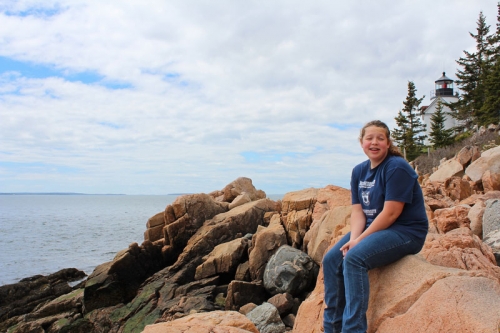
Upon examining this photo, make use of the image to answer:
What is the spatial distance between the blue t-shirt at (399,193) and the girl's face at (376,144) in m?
0.08

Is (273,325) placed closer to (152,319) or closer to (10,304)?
(152,319)

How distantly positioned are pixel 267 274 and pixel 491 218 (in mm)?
6592

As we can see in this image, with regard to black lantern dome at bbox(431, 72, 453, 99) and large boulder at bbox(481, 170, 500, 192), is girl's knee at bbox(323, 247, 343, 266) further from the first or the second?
black lantern dome at bbox(431, 72, 453, 99)

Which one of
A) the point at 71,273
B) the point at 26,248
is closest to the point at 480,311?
the point at 71,273

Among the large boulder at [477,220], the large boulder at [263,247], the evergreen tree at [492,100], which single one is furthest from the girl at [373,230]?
the evergreen tree at [492,100]

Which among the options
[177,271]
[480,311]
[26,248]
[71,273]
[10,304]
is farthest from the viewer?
[26,248]

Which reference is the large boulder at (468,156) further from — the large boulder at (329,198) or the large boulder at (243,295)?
the large boulder at (243,295)

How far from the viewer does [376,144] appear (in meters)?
5.04

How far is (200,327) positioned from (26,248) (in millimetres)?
36109

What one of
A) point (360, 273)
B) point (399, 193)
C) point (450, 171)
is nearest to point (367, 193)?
point (399, 193)

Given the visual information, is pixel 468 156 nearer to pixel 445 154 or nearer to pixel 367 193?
pixel 445 154

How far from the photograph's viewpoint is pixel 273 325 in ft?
33.3

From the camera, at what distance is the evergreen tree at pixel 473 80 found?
42.5 metres

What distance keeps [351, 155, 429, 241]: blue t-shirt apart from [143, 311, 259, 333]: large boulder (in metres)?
2.13
